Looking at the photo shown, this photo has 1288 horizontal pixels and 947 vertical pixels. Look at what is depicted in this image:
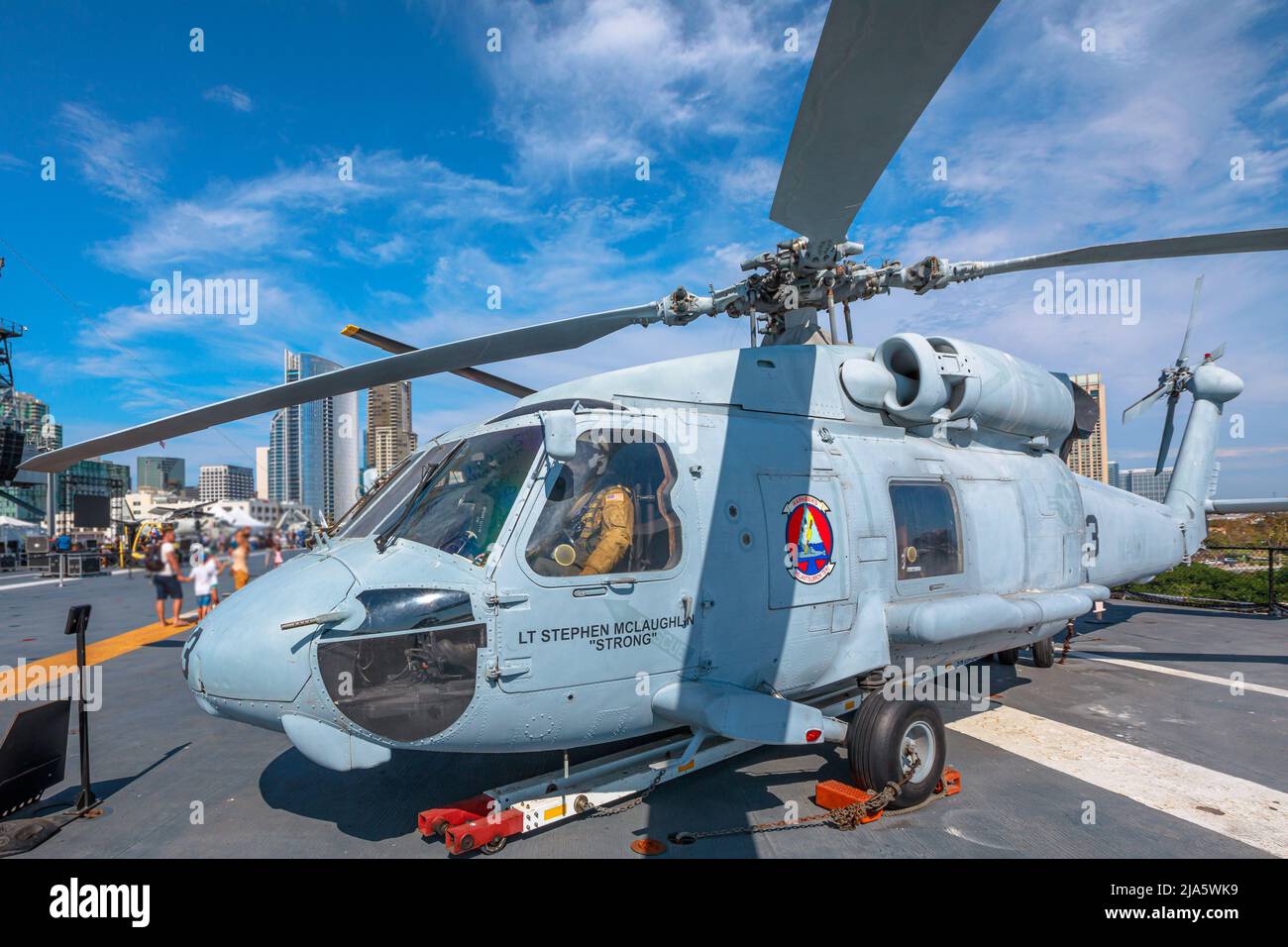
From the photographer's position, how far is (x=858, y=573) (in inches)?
212

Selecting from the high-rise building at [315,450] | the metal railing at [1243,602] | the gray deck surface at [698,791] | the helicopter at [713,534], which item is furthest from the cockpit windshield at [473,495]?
the metal railing at [1243,602]

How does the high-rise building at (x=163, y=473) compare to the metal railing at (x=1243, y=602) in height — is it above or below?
above

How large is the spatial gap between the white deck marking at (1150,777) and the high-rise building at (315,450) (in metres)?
6.33

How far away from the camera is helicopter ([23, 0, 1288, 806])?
3.80 meters

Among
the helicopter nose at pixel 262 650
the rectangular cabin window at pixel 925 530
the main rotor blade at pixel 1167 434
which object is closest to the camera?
the helicopter nose at pixel 262 650

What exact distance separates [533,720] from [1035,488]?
561 centimetres

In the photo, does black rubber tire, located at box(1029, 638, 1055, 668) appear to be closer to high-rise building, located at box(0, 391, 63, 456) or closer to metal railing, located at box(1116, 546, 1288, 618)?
metal railing, located at box(1116, 546, 1288, 618)

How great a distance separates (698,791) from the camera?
5129mm

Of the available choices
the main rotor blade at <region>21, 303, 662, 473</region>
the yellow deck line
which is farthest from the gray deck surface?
the main rotor blade at <region>21, 303, 662, 473</region>

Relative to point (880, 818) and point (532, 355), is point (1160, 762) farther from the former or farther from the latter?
point (532, 355)

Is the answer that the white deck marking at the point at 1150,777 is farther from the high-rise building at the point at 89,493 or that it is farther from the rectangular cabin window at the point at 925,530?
the high-rise building at the point at 89,493

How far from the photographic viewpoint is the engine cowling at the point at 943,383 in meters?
5.91

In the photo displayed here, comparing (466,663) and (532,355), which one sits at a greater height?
(532,355)

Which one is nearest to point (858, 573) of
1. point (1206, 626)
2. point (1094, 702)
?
point (1094, 702)
